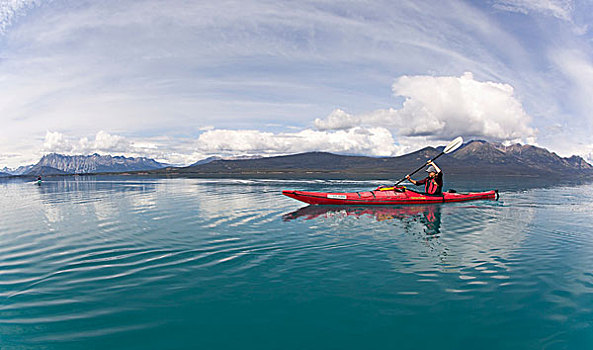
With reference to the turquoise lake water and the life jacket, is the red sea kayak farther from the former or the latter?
the turquoise lake water

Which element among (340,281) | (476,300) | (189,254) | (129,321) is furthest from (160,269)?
(476,300)

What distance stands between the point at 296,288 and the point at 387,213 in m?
17.6

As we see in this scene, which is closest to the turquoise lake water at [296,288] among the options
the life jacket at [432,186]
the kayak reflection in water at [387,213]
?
the kayak reflection in water at [387,213]

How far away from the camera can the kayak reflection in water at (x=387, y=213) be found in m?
23.3

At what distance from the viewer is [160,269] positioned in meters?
12.2

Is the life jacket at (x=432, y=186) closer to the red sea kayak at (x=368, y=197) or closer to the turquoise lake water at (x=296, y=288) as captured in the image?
the red sea kayak at (x=368, y=197)

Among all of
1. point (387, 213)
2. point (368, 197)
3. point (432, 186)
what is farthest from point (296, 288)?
point (432, 186)

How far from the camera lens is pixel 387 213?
86.5 ft

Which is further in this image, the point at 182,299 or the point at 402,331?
the point at 182,299

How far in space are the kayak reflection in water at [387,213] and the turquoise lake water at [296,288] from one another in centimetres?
335

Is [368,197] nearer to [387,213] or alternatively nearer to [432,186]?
[387,213]

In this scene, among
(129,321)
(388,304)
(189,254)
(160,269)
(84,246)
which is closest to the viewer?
(129,321)

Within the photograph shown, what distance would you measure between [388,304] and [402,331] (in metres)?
1.36

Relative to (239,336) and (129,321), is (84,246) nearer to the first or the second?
(129,321)
